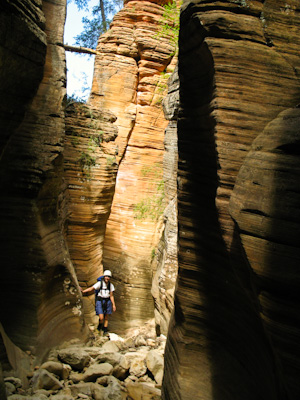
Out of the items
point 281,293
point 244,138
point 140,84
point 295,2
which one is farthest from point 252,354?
point 140,84

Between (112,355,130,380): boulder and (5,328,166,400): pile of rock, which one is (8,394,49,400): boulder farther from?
(112,355,130,380): boulder

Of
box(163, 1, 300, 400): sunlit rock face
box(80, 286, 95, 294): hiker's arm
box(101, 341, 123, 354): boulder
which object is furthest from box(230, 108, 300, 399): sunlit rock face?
box(80, 286, 95, 294): hiker's arm

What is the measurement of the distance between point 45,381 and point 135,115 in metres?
9.37

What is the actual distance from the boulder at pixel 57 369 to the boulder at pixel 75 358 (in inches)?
6.3

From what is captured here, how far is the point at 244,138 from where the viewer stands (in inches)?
98.8

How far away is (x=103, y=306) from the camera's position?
23.8 feet

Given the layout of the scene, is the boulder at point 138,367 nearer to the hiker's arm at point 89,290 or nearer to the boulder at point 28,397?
the boulder at point 28,397

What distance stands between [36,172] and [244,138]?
3485mm

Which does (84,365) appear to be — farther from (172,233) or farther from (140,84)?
(140,84)

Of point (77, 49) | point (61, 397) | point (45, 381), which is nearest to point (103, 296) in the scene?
point (45, 381)

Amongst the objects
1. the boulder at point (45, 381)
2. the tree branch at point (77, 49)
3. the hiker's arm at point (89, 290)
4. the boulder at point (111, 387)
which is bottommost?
the boulder at point (111, 387)

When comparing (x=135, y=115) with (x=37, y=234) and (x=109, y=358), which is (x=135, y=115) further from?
(x=109, y=358)

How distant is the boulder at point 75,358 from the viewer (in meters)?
5.01

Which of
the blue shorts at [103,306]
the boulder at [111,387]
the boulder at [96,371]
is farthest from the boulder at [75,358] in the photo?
the blue shorts at [103,306]
